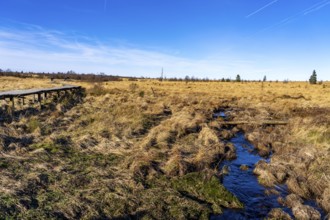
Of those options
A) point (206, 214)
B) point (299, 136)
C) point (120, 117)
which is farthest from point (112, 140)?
point (299, 136)

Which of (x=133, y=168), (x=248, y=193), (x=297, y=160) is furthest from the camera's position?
(x=297, y=160)

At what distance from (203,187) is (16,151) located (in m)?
6.33

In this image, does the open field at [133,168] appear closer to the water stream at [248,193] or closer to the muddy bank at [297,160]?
the muddy bank at [297,160]

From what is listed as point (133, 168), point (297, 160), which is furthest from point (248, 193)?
point (133, 168)

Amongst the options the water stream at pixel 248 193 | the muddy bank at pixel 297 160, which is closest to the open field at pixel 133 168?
the muddy bank at pixel 297 160

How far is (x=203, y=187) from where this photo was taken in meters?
7.94

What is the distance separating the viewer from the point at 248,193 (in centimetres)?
812

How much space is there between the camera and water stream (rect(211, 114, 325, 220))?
6.91 meters

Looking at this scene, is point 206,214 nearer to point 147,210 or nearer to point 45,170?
point 147,210

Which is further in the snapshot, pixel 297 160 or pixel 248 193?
pixel 297 160

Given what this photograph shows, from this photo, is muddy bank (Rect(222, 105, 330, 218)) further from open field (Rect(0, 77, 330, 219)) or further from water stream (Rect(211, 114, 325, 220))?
water stream (Rect(211, 114, 325, 220))

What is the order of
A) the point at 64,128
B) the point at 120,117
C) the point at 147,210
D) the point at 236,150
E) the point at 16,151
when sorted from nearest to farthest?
the point at 147,210 < the point at 16,151 < the point at 236,150 < the point at 64,128 < the point at 120,117

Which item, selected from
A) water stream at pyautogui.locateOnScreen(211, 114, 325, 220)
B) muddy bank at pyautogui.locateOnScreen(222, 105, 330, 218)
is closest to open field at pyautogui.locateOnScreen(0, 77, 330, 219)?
muddy bank at pyautogui.locateOnScreen(222, 105, 330, 218)

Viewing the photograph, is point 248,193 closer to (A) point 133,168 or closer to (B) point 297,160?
(B) point 297,160
